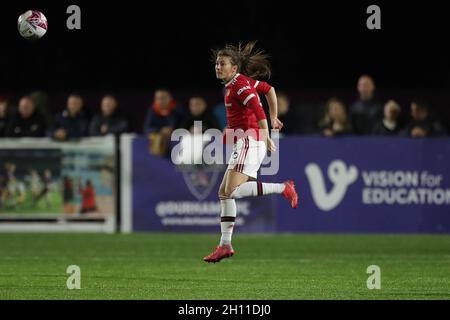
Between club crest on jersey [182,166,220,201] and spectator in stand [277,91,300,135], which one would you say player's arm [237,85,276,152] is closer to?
club crest on jersey [182,166,220,201]

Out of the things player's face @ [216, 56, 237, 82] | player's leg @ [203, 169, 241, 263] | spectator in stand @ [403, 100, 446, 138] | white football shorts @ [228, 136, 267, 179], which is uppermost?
player's face @ [216, 56, 237, 82]

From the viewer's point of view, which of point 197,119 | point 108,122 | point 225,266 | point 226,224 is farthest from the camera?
point 108,122

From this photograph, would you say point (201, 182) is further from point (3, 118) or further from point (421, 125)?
point (3, 118)

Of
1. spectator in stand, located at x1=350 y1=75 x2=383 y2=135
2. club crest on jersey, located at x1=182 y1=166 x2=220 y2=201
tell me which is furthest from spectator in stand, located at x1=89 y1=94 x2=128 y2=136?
spectator in stand, located at x1=350 y1=75 x2=383 y2=135

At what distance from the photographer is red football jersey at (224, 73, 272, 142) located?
11.4 m

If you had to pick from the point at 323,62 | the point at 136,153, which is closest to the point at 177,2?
the point at 323,62

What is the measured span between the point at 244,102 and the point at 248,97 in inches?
2.6

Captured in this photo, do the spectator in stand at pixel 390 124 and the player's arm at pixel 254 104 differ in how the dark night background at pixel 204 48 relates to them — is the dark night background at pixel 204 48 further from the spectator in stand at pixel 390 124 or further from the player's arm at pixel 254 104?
the player's arm at pixel 254 104

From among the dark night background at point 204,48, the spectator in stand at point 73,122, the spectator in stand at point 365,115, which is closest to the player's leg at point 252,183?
the spectator in stand at point 365,115

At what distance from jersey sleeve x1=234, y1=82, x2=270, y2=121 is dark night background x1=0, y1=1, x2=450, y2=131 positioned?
11.9m

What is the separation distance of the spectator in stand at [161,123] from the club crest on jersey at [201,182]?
0.55m

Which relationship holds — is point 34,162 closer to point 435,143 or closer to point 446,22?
point 435,143

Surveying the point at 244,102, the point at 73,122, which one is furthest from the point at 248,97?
the point at 73,122

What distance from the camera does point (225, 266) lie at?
1257cm
